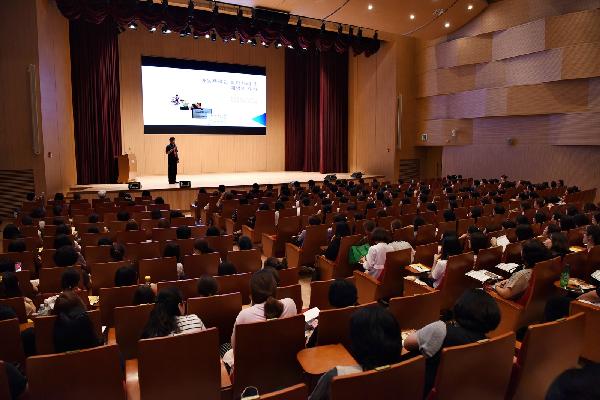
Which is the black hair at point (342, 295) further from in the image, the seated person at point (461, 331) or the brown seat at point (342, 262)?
the brown seat at point (342, 262)

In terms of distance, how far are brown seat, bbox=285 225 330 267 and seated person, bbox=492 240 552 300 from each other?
8.30 ft

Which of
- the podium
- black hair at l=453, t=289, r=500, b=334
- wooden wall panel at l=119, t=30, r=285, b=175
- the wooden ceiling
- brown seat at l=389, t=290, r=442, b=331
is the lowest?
brown seat at l=389, t=290, r=442, b=331

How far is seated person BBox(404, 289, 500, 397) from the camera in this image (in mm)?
2609

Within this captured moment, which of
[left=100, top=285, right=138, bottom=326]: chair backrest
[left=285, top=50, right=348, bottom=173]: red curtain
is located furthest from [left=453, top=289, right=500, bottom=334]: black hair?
[left=285, top=50, right=348, bottom=173]: red curtain

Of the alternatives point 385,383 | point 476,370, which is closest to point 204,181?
point 476,370

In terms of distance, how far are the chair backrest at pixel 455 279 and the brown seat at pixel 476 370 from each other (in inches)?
79.2

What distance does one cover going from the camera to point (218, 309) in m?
3.54

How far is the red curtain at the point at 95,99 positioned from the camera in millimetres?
13578

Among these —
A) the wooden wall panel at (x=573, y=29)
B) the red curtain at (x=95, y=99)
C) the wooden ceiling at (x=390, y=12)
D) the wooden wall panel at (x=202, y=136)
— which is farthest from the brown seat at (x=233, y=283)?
the wooden wall panel at (x=202, y=136)

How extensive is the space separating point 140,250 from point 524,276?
4059 millimetres

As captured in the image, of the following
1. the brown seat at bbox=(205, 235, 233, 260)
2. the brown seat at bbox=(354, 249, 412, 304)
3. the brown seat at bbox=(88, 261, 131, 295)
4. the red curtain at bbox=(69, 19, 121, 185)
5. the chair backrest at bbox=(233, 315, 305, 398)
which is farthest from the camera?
the red curtain at bbox=(69, 19, 121, 185)

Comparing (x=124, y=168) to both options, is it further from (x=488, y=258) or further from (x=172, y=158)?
(x=488, y=258)

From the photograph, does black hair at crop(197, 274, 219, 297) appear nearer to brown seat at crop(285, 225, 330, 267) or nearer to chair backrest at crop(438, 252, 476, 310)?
chair backrest at crop(438, 252, 476, 310)

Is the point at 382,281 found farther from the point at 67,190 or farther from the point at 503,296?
the point at 67,190
